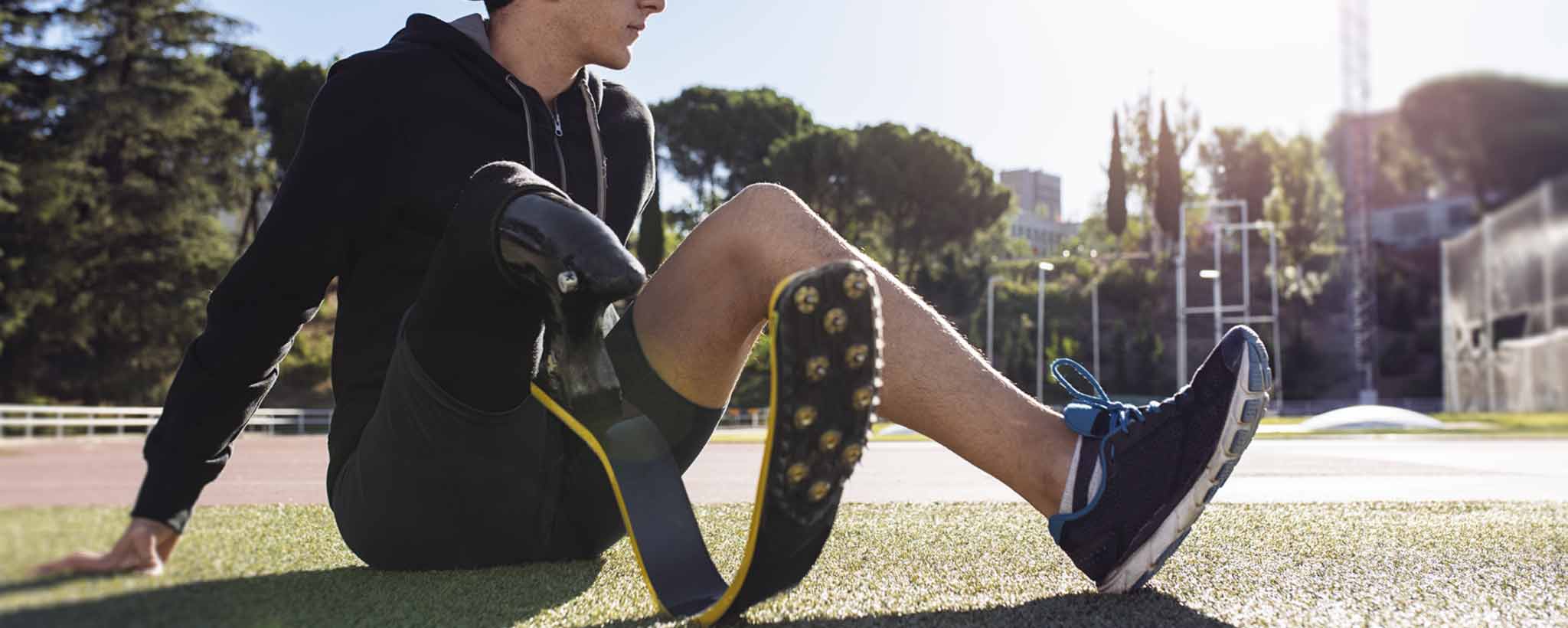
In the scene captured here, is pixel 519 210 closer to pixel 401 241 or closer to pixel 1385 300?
pixel 401 241

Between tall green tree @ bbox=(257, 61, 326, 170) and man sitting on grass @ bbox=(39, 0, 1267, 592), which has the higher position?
tall green tree @ bbox=(257, 61, 326, 170)

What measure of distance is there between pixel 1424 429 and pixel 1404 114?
62.8ft

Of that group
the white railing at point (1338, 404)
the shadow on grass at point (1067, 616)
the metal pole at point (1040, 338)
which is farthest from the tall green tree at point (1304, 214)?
the shadow on grass at point (1067, 616)

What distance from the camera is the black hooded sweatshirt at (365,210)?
104 cm

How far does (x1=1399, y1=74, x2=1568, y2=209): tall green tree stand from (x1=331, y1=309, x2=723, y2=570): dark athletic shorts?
54.7 ft

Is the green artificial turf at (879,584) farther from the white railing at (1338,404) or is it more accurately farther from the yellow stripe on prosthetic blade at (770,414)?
the white railing at (1338,404)

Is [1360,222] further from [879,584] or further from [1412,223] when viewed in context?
[879,584]

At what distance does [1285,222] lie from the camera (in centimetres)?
3900

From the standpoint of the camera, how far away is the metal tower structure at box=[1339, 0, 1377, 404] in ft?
105

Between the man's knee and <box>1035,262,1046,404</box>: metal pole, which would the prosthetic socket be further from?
<box>1035,262,1046,404</box>: metal pole

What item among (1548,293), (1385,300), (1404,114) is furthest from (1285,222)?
(1548,293)

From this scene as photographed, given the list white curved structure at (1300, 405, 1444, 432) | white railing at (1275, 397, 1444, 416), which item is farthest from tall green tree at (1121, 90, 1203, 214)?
white curved structure at (1300, 405, 1444, 432)

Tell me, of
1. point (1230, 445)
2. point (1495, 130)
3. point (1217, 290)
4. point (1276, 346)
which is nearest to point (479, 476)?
point (1230, 445)

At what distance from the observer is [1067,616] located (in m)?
1.22
